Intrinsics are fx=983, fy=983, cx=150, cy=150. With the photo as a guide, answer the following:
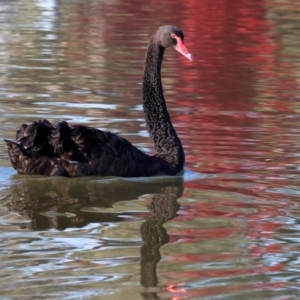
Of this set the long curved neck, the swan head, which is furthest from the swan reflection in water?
the swan head

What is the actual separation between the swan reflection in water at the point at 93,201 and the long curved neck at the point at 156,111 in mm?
302

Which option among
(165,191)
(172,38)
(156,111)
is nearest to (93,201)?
(165,191)

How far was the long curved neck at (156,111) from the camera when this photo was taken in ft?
23.2

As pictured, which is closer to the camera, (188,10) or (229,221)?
(229,221)

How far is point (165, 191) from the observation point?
6527mm

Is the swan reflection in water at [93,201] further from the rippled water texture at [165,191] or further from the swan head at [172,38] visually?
the swan head at [172,38]

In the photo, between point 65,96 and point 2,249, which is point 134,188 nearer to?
point 2,249

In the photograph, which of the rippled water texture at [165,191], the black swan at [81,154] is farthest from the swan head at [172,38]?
the rippled water texture at [165,191]

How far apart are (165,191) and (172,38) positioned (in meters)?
1.22

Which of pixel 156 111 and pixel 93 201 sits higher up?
pixel 156 111

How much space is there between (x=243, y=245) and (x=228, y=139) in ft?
9.95

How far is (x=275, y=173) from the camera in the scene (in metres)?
6.89

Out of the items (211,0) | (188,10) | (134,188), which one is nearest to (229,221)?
(134,188)

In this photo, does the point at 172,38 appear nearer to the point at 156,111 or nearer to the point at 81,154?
the point at 156,111
